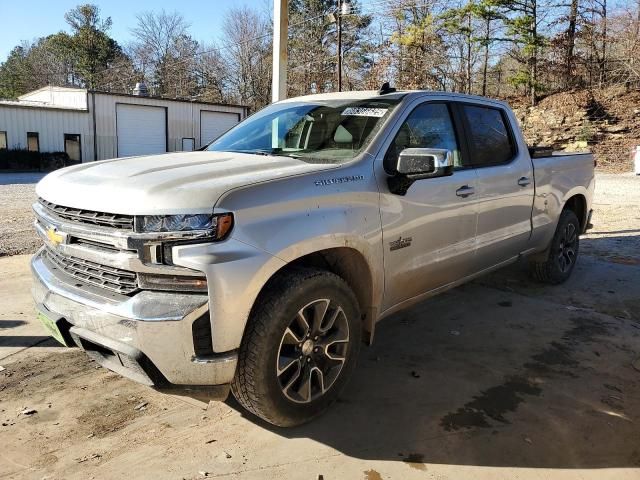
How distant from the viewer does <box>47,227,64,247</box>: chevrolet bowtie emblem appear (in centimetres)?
298

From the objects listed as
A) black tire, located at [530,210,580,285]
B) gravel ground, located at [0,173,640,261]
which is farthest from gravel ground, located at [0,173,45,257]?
black tire, located at [530,210,580,285]

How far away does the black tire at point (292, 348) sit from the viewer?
275cm

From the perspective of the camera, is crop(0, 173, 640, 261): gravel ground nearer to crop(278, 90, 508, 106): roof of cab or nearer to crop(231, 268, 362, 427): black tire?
crop(278, 90, 508, 106): roof of cab

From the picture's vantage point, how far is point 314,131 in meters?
3.95

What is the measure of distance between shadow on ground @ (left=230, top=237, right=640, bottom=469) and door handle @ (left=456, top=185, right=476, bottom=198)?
3.99 ft

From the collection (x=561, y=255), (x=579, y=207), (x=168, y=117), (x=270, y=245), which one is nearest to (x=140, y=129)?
A: (x=168, y=117)

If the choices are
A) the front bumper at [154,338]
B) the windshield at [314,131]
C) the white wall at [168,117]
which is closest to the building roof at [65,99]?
the white wall at [168,117]

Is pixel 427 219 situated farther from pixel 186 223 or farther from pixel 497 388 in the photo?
pixel 186 223

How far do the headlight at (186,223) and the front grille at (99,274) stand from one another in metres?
0.29

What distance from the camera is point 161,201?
2562 millimetres

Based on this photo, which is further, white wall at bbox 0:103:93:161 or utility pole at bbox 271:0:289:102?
white wall at bbox 0:103:93:161

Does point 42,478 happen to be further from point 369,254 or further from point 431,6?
point 431,6

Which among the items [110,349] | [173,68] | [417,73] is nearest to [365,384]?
[110,349]

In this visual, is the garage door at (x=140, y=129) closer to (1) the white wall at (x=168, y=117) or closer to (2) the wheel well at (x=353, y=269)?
(1) the white wall at (x=168, y=117)
